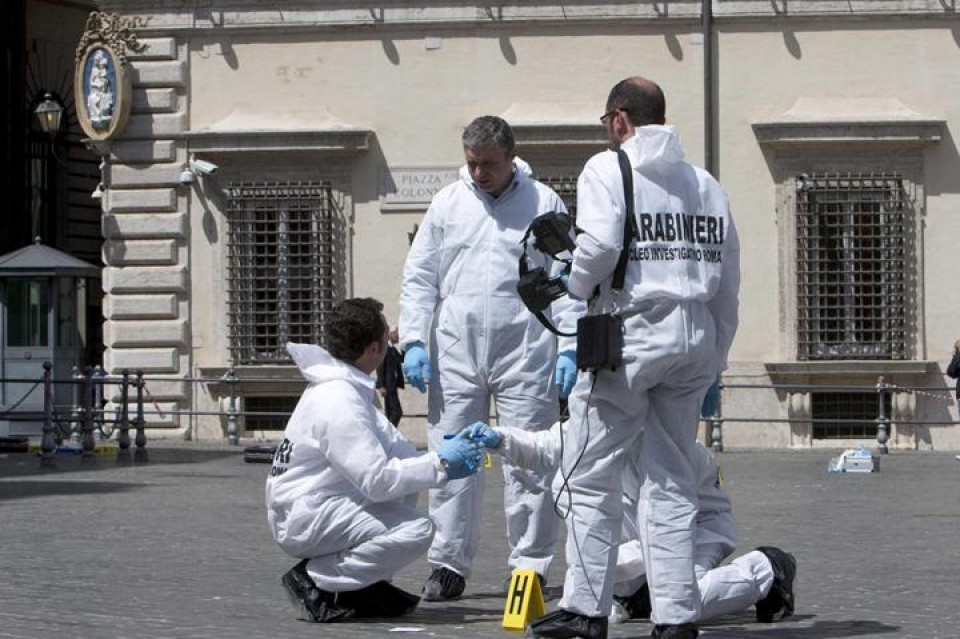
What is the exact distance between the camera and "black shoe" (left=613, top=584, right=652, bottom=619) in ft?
28.3

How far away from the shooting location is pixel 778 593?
8.43 metres

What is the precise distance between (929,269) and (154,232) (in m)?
8.83

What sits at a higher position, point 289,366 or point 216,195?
point 216,195

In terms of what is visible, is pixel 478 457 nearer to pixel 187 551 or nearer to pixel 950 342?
pixel 187 551

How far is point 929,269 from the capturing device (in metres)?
26.7

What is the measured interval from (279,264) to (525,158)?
3.09 meters

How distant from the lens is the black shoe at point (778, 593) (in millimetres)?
8430

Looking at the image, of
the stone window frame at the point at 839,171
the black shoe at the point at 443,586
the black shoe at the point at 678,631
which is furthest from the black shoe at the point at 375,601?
the stone window frame at the point at 839,171

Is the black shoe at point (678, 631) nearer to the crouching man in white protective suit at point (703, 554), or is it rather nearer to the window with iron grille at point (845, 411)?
the crouching man in white protective suit at point (703, 554)

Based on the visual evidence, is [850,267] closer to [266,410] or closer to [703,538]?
[266,410]

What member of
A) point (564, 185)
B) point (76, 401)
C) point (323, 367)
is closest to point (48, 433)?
point (76, 401)

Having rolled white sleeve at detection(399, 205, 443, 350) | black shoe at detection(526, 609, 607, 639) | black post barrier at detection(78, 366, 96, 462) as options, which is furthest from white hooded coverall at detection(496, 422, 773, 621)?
black post barrier at detection(78, 366, 96, 462)

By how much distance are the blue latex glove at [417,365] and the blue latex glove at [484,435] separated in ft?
5.12

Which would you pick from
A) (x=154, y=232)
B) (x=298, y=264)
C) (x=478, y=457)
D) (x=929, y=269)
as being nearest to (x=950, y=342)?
(x=929, y=269)
